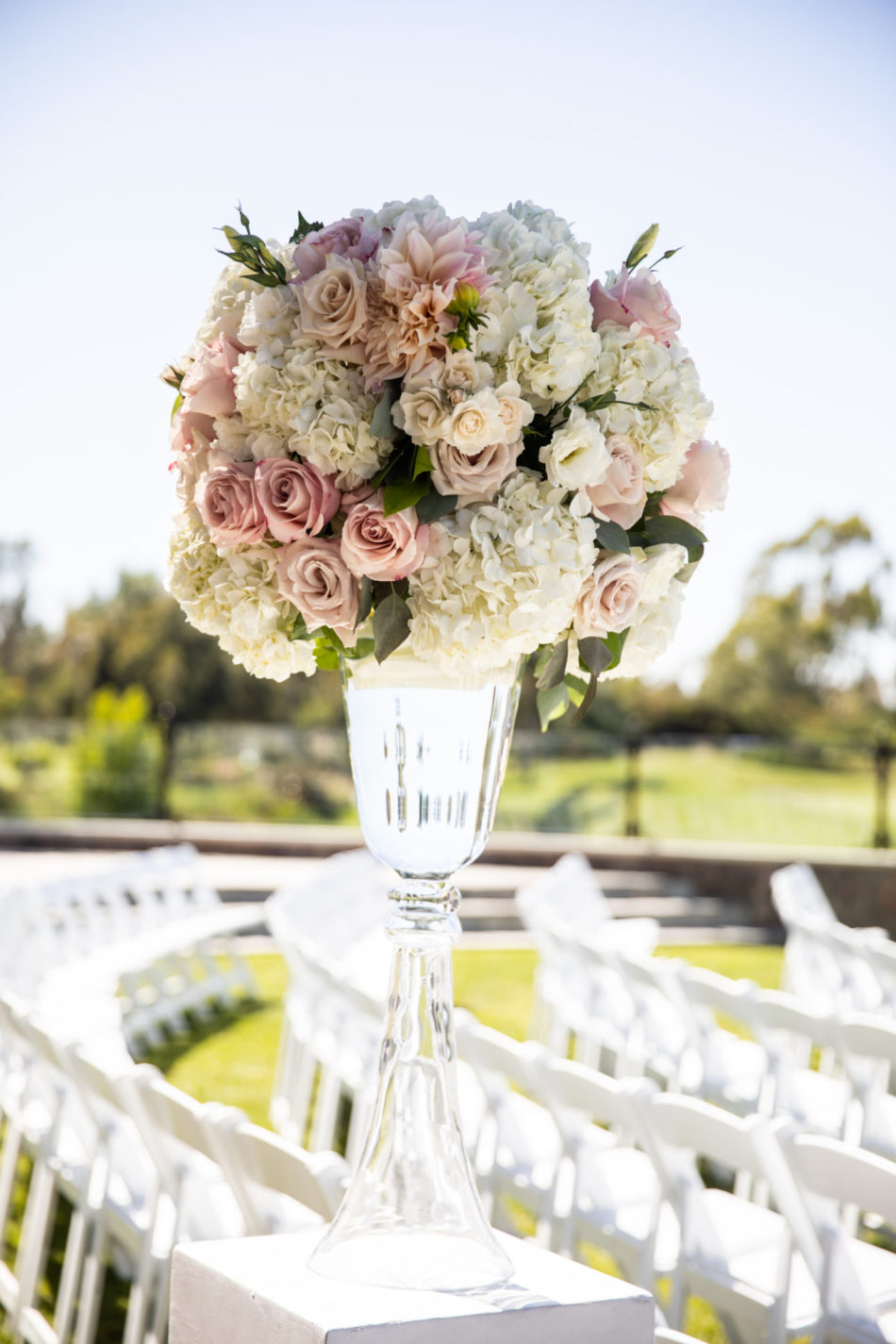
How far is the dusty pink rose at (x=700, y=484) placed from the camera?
1647 mm

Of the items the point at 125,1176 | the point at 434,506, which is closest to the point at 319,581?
the point at 434,506

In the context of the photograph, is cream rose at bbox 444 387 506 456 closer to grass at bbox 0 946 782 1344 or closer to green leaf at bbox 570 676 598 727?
green leaf at bbox 570 676 598 727

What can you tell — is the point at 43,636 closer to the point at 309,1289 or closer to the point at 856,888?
the point at 856,888

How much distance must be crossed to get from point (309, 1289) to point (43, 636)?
112 ft

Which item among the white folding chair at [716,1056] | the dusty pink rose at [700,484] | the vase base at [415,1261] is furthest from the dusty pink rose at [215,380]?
the white folding chair at [716,1056]

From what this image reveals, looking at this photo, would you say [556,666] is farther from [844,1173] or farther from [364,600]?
[844,1173]

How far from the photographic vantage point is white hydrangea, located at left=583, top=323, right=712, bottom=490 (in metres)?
1.55

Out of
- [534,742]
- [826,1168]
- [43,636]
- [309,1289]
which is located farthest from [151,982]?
[43,636]

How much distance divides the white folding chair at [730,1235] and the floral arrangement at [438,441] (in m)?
1.49

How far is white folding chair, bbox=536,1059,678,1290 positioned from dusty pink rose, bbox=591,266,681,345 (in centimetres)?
184

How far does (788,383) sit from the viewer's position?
121 ft

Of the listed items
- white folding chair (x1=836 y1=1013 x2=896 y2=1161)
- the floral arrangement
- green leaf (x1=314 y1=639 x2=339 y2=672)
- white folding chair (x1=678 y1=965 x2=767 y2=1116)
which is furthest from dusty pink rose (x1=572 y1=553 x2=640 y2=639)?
white folding chair (x1=678 y1=965 x2=767 y2=1116)

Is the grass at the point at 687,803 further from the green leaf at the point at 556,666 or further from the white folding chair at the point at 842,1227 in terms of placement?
the green leaf at the point at 556,666

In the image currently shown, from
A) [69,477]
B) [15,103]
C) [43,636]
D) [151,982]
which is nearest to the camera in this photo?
[151,982]
